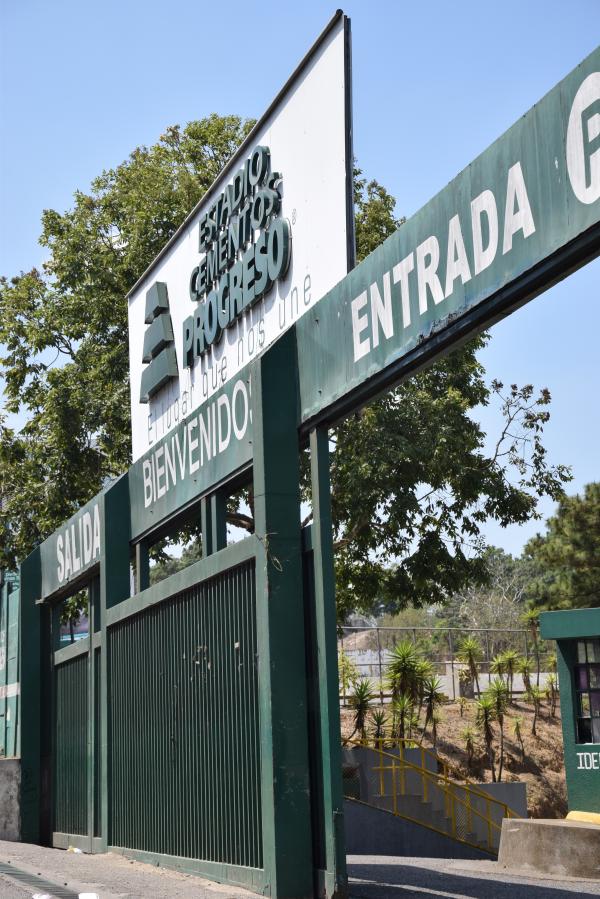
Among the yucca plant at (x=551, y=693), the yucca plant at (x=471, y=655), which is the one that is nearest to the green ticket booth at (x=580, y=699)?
the yucca plant at (x=471, y=655)

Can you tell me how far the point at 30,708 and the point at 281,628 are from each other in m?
9.00

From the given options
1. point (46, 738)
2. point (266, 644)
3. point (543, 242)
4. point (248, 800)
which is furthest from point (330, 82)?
point (46, 738)

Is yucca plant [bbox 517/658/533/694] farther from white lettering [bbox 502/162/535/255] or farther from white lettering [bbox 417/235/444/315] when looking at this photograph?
white lettering [bbox 502/162/535/255]

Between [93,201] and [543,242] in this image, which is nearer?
[543,242]

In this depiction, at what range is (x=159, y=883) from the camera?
Result: 8.39 meters

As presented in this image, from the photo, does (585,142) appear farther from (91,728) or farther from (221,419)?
(91,728)

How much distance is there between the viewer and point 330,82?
818 centimetres

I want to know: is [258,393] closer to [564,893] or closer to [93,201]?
[564,893]

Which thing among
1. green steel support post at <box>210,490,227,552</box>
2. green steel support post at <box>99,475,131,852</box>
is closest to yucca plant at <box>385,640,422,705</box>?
green steel support post at <box>99,475,131,852</box>

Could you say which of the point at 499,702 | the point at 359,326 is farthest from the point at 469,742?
the point at 359,326

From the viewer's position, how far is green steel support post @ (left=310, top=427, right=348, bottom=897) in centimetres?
705

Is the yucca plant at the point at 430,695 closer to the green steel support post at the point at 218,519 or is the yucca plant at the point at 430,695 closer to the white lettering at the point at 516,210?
the green steel support post at the point at 218,519

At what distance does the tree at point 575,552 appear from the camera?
46094mm

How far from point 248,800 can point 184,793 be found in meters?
1.60
